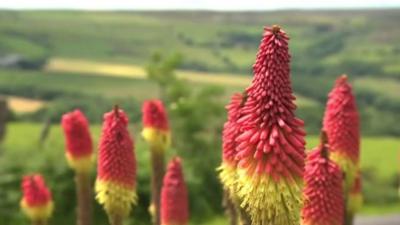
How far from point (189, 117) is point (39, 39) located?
9098 centimetres

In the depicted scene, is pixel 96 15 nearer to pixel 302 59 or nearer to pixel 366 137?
pixel 302 59

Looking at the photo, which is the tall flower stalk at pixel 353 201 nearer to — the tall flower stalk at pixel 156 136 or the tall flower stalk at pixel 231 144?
the tall flower stalk at pixel 156 136

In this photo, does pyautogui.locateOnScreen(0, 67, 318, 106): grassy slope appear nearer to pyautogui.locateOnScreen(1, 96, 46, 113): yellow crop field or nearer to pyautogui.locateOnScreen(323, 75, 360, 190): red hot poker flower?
pyautogui.locateOnScreen(1, 96, 46, 113): yellow crop field

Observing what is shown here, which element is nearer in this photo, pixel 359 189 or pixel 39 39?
pixel 359 189

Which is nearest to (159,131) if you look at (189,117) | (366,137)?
(189,117)

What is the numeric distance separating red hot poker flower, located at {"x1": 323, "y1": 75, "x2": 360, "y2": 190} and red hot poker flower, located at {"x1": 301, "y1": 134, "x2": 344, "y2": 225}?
2.05 m

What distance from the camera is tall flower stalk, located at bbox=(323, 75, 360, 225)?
1140 cm

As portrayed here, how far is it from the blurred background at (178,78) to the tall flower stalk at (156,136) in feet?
3.44

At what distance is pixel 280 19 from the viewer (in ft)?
580

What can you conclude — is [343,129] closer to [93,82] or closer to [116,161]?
[116,161]

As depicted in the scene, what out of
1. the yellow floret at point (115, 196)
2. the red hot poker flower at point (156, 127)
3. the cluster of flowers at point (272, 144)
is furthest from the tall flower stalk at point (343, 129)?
the red hot poker flower at point (156, 127)

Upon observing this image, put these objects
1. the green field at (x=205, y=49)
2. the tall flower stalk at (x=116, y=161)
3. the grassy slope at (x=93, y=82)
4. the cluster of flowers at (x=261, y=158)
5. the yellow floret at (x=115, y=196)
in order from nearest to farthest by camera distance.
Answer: the cluster of flowers at (x=261, y=158)
the tall flower stalk at (x=116, y=161)
the yellow floret at (x=115, y=196)
the grassy slope at (x=93, y=82)
the green field at (x=205, y=49)

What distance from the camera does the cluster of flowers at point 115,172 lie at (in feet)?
37.2

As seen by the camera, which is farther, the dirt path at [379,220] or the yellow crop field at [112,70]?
the yellow crop field at [112,70]
